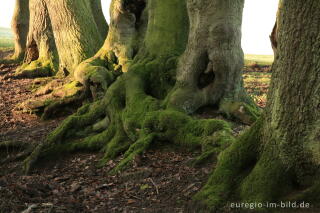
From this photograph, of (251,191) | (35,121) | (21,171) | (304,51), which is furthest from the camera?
(35,121)

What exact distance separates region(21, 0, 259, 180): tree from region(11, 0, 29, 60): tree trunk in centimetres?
1041

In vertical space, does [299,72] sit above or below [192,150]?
above

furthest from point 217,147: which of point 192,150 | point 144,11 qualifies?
point 144,11

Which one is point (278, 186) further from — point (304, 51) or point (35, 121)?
point (35, 121)

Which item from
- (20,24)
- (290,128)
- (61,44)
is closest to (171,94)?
(290,128)

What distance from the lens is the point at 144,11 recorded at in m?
11.0

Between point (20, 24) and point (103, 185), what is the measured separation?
14.0 m

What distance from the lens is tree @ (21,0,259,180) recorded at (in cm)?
683

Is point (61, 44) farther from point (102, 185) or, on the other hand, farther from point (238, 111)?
point (102, 185)

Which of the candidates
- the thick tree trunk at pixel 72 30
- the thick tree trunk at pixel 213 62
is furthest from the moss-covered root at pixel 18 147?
the thick tree trunk at pixel 72 30

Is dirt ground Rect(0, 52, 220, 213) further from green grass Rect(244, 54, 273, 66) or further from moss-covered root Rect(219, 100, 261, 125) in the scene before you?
green grass Rect(244, 54, 273, 66)

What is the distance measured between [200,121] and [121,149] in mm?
1683

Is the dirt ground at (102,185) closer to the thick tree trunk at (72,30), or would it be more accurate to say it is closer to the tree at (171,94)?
the tree at (171,94)

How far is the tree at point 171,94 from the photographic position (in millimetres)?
6828
